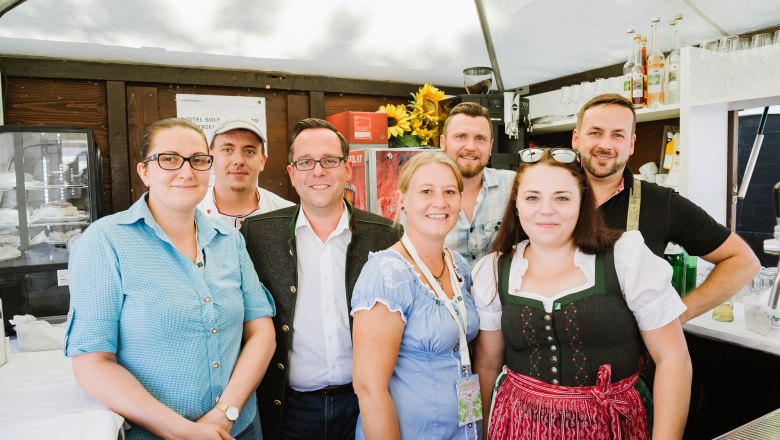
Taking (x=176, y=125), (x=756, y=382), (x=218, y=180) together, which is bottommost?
(x=756, y=382)

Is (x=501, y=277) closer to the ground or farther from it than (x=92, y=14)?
closer to the ground

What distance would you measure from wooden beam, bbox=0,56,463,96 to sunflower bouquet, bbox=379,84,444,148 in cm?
41

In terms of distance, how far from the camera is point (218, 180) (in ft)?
7.89

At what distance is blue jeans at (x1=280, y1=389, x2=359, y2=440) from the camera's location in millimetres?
1801

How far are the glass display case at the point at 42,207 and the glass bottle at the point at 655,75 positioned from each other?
3.49 meters

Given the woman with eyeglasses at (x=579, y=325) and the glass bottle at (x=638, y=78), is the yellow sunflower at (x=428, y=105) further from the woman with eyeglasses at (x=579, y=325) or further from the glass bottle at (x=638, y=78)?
the woman with eyeglasses at (x=579, y=325)

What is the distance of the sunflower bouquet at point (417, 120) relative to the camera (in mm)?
4180

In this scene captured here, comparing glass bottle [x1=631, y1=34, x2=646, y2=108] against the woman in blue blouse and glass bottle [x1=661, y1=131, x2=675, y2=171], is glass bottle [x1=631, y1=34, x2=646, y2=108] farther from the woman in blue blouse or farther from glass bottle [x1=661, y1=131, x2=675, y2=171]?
the woman in blue blouse

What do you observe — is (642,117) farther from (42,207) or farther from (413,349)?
(42,207)

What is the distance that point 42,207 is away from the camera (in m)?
3.55

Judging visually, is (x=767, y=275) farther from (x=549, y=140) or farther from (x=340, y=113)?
(x=340, y=113)

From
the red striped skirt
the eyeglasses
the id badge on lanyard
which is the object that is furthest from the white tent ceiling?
the red striped skirt

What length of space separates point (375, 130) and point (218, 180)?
1820 millimetres

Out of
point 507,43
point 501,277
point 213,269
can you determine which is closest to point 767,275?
point 501,277
